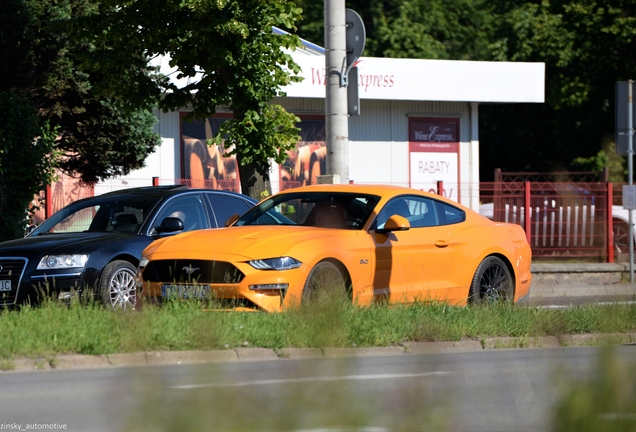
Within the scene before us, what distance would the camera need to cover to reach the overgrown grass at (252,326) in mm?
8328

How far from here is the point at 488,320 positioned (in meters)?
10.1

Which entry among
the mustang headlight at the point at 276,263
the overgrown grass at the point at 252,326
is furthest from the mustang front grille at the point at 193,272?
the overgrown grass at the point at 252,326

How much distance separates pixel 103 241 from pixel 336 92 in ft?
15.4

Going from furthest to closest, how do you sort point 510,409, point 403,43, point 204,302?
1. point 403,43
2. point 204,302
3. point 510,409

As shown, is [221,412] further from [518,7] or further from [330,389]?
[518,7]

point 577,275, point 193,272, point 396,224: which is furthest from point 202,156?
point 193,272

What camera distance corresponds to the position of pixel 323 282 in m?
9.96

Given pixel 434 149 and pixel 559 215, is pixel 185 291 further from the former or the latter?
pixel 434 149

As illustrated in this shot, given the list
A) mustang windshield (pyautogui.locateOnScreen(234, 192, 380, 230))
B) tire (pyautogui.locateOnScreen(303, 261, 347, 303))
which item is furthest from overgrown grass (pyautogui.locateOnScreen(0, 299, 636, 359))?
mustang windshield (pyautogui.locateOnScreen(234, 192, 380, 230))

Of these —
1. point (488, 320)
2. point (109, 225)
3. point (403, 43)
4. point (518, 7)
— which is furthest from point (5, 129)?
point (518, 7)

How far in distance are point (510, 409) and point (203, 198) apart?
26.1ft

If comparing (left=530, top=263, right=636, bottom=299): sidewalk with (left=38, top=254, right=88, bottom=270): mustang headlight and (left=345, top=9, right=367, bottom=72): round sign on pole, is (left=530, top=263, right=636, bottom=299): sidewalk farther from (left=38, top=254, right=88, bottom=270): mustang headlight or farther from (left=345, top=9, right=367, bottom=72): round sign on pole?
(left=38, top=254, right=88, bottom=270): mustang headlight

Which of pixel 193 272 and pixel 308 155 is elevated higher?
pixel 308 155

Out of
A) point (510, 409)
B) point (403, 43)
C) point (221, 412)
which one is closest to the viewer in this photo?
point (221, 412)
